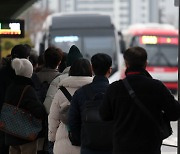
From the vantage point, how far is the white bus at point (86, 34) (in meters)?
26.8

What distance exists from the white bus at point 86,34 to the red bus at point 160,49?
377cm

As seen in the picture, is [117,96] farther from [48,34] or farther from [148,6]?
[148,6]

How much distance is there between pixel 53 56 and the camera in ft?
26.1

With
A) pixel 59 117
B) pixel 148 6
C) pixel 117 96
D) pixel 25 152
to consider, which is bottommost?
pixel 148 6

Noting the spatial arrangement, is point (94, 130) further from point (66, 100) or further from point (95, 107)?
point (66, 100)

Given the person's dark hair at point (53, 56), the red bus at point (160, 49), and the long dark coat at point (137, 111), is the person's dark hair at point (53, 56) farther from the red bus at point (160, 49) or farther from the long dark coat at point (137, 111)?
the red bus at point (160, 49)

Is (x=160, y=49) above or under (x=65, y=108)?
under

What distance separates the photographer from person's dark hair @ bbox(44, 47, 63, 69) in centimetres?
793

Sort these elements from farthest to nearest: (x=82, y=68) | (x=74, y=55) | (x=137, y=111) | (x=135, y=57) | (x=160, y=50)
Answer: (x=160, y=50)
(x=74, y=55)
(x=82, y=68)
(x=135, y=57)
(x=137, y=111)

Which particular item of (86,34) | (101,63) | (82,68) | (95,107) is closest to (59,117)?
(82,68)

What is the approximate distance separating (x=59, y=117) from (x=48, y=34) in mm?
20839

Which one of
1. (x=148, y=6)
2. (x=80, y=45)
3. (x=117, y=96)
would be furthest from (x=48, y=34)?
(x=148, y=6)

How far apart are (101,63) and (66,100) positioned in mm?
661

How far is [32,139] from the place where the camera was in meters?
7.27
